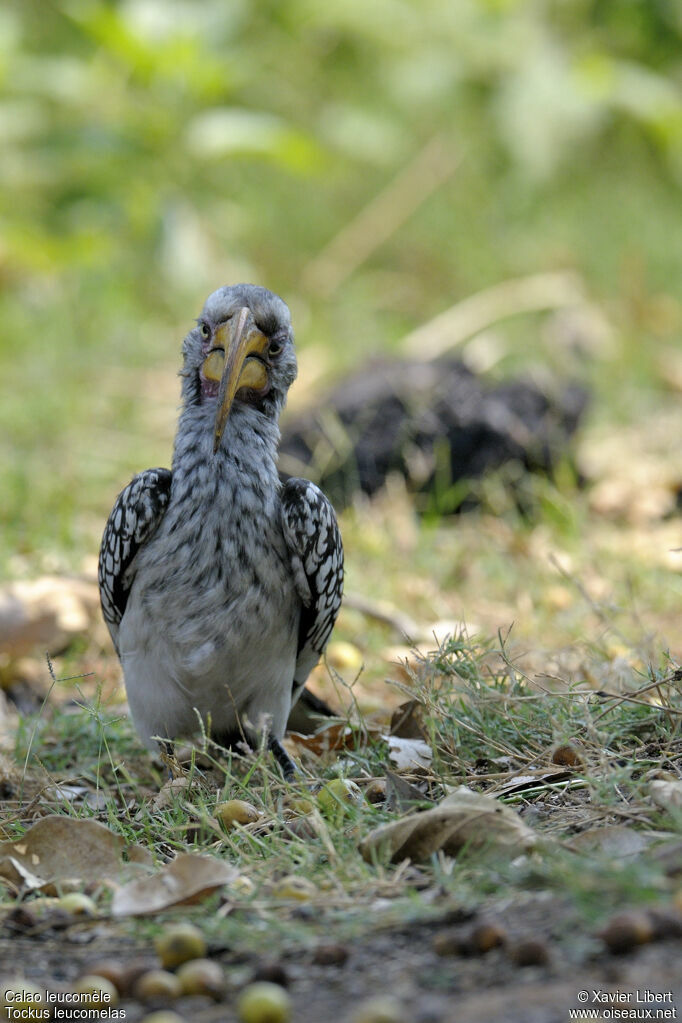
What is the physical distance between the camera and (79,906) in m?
2.36

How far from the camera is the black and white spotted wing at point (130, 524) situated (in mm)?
3584

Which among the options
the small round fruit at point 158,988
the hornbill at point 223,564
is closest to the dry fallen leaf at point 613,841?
the small round fruit at point 158,988

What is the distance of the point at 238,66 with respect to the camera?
905 cm

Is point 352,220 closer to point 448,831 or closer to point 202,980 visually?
point 448,831

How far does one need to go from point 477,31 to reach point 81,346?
459 cm

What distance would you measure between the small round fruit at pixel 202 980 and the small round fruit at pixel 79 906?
421 millimetres

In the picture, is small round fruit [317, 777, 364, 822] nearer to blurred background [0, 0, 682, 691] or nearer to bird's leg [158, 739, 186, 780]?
bird's leg [158, 739, 186, 780]

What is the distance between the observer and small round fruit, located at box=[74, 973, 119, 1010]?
76.6 inches

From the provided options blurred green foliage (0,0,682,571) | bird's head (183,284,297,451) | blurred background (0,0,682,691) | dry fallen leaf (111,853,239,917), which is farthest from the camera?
blurred green foliage (0,0,682,571)

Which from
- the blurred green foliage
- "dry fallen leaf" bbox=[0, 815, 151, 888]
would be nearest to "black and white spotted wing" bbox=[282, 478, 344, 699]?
"dry fallen leaf" bbox=[0, 815, 151, 888]

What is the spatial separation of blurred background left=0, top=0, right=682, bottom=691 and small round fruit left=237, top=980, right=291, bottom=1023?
332 centimetres

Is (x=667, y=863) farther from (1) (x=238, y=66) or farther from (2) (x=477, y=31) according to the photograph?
(2) (x=477, y=31)

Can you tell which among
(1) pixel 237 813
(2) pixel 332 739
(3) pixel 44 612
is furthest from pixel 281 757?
(3) pixel 44 612

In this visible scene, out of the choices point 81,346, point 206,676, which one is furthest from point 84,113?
point 206,676
